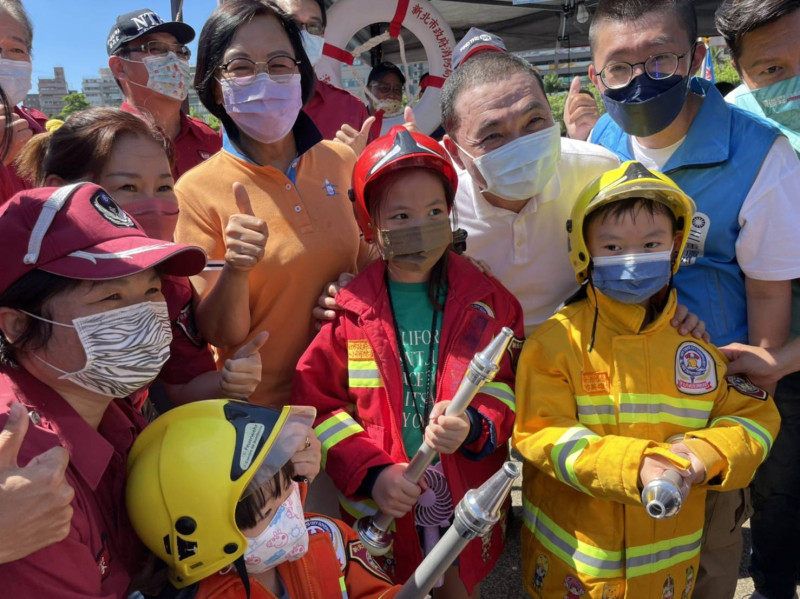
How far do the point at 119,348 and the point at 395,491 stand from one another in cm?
92

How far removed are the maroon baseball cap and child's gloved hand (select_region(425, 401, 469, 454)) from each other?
879mm

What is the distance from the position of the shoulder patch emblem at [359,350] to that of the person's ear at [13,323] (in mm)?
1005

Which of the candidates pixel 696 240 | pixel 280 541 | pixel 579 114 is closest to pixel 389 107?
pixel 579 114

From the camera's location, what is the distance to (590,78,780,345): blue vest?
2279 mm

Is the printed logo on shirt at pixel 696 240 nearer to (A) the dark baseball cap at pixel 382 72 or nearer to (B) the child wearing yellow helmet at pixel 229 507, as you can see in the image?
(B) the child wearing yellow helmet at pixel 229 507

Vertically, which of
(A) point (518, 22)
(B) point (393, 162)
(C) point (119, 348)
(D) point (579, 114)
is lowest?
(C) point (119, 348)

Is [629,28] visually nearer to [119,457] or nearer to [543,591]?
[543,591]

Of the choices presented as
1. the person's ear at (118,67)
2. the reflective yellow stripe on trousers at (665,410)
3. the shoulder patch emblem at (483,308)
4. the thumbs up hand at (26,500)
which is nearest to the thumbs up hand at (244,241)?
the shoulder patch emblem at (483,308)

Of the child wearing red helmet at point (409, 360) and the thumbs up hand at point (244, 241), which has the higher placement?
the thumbs up hand at point (244, 241)

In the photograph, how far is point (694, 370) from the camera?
2127 mm

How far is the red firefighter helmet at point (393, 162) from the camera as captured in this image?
7.13 feet

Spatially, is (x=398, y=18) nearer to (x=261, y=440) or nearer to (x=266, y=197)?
(x=266, y=197)

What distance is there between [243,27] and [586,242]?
1.53 m

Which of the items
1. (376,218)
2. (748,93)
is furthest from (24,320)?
(748,93)
